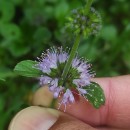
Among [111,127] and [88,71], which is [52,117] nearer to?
[88,71]

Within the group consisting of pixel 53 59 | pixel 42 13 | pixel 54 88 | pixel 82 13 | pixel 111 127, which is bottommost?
pixel 111 127

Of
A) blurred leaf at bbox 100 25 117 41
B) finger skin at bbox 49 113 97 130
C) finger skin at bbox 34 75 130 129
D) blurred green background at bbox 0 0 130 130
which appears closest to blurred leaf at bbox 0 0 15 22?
blurred green background at bbox 0 0 130 130

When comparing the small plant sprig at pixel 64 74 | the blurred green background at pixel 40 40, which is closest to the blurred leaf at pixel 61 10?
the blurred green background at pixel 40 40

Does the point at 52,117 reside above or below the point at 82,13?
below

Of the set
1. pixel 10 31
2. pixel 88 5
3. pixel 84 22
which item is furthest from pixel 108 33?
Result: pixel 88 5

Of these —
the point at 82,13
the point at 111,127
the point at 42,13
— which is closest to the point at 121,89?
the point at 111,127

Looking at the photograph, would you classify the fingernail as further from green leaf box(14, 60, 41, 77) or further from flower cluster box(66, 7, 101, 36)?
flower cluster box(66, 7, 101, 36)

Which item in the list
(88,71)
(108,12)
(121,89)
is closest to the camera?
(88,71)

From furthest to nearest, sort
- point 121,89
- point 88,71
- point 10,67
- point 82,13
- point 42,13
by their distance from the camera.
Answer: point 42,13, point 10,67, point 121,89, point 88,71, point 82,13
